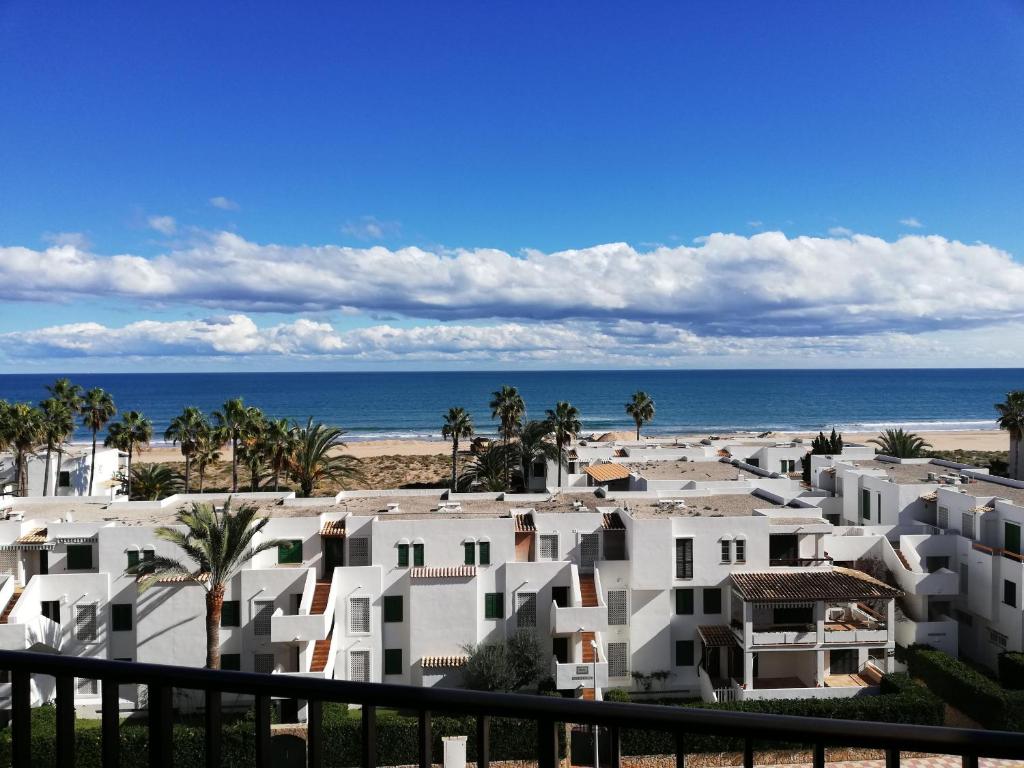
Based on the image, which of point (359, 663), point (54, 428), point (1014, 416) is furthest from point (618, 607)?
point (1014, 416)

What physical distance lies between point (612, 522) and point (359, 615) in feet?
35.2

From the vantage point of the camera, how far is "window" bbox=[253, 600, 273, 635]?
24.9 m

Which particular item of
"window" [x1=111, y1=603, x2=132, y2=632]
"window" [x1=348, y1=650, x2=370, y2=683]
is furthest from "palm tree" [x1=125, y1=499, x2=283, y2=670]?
"window" [x1=348, y1=650, x2=370, y2=683]

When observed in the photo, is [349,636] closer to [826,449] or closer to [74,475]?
[74,475]

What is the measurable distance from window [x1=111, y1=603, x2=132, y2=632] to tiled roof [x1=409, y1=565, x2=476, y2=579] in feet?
32.7

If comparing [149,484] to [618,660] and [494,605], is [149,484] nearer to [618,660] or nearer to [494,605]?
[494,605]

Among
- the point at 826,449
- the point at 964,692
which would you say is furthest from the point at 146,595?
the point at 826,449

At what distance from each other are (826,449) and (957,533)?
58.7 ft

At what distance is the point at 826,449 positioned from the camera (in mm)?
48781

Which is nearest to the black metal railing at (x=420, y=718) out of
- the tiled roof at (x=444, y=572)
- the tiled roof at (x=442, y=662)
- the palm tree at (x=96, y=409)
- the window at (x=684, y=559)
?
the tiled roof at (x=444, y=572)

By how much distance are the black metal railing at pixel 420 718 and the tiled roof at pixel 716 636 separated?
26009 millimetres

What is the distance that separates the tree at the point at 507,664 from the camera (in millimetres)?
23938

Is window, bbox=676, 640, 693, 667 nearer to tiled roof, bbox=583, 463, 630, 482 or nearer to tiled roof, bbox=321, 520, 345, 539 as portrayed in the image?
tiled roof, bbox=583, 463, 630, 482

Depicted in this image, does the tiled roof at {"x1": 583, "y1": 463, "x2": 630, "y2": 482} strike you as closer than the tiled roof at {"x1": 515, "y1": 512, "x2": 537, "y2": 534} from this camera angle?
No
